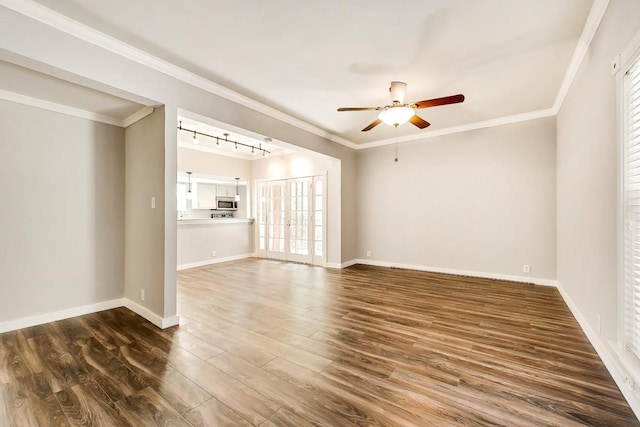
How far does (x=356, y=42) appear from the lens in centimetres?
256

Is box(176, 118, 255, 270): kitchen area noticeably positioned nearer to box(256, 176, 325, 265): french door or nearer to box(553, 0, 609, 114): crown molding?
box(256, 176, 325, 265): french door

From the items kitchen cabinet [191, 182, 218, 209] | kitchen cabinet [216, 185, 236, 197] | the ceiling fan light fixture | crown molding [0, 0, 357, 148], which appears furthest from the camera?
kitchen cabinet [216, 185, 236, 197]

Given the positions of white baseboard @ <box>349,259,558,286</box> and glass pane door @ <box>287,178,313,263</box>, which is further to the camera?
glass pane door @ <box>287,178,313,263</box>

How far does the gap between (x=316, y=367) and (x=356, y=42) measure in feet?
9.43

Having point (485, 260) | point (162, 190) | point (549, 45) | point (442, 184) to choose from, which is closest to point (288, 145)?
point (162, 190)

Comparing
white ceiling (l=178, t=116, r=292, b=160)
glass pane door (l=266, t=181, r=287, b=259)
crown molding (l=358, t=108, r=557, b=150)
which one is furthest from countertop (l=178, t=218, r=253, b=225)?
crown molding (l=358, t=108, r=557, b=150)

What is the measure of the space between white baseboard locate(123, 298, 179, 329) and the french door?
363 cm

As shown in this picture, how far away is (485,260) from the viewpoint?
494 centimetres

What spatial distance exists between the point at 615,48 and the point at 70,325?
5483 mm

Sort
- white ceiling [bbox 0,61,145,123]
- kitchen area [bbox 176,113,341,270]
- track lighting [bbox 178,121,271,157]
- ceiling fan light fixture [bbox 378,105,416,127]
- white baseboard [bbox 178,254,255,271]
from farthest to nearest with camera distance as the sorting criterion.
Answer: kitchen area [bbox 176,113,341,270]
white baseboard [bbox 178,254,255,271]
track lighting [bbox 178,121,271,157]
ceiling fan light fixture [bbox 378,105,416,127]
white ceiling [bbox 0,61,145,123]

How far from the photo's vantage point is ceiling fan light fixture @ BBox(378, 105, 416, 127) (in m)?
3.02

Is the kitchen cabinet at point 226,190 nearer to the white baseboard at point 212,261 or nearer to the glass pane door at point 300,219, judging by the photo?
the white baseboard at point 212,261

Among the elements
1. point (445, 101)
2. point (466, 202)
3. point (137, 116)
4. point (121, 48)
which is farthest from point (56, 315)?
point (466, 202)

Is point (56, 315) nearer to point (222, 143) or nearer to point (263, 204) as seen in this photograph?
point (222, 143)
